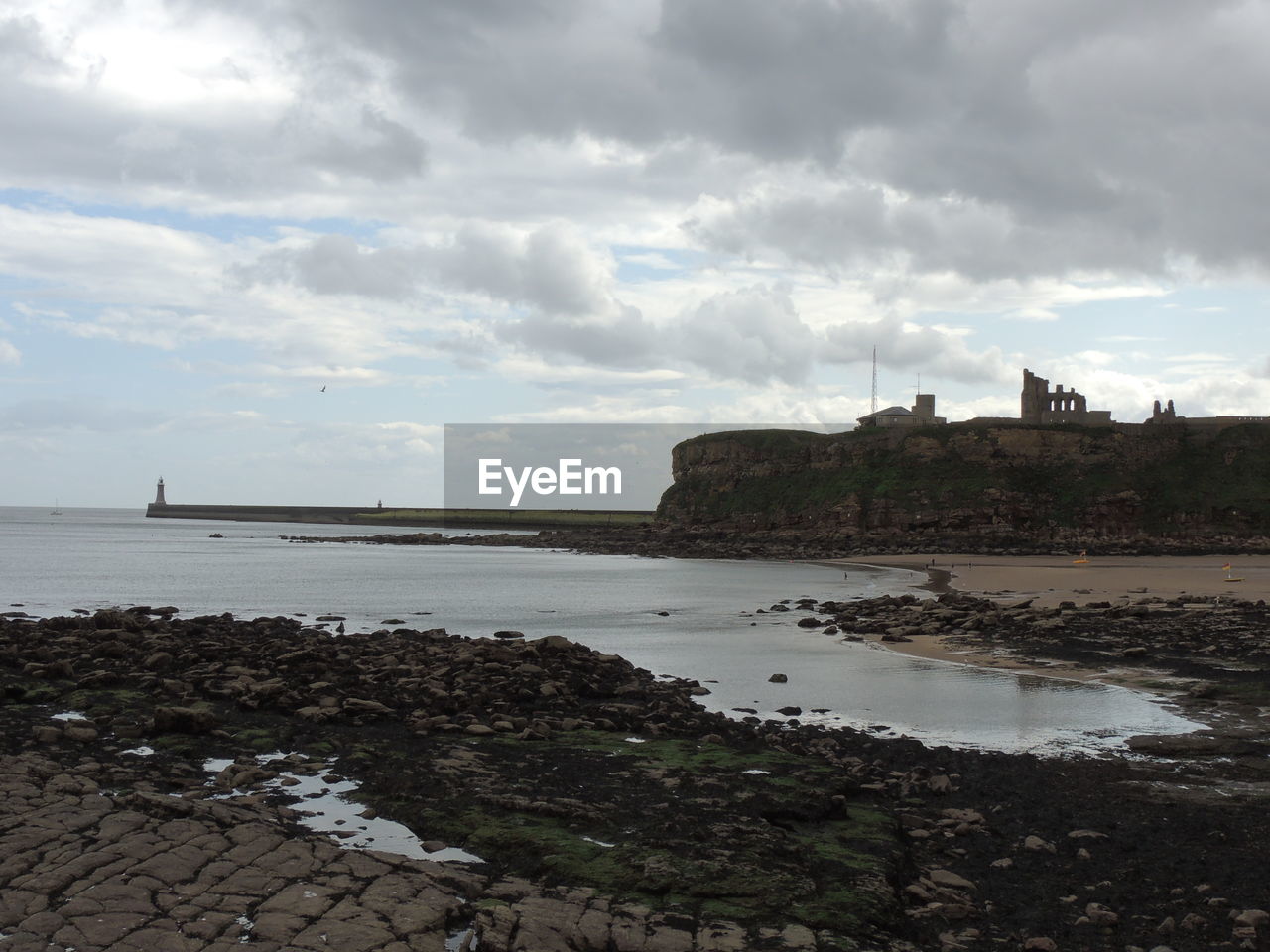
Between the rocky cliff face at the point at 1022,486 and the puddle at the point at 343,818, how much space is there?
8268cm

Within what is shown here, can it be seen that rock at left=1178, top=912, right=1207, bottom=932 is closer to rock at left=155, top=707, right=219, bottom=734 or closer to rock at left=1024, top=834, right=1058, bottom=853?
rock at left=1024, top=834, right=1058, bottom=853

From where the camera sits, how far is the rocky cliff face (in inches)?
3484

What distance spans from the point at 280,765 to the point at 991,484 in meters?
90.0

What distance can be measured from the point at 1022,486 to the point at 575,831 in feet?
302

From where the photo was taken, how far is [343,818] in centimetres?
1034

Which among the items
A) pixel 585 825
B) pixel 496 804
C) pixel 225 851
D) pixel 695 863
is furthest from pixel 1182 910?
pixel 225 851

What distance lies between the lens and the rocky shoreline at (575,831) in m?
7.61

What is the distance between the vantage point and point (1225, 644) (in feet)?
77.5

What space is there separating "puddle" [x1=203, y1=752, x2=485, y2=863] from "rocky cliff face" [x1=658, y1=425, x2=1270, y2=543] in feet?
271

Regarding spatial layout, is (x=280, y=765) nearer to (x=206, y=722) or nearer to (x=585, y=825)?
(x=206, y=722)

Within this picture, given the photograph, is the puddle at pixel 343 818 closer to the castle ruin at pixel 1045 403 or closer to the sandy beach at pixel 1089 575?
the sandy beach at pixel 1089 575

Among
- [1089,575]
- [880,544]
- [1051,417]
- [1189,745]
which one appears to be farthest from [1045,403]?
[1189,745]

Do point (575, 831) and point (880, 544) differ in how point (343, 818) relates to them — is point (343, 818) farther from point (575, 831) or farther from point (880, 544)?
point (880, 544)

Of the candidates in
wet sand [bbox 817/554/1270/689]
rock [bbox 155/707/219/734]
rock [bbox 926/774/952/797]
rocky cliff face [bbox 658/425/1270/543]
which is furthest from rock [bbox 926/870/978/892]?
rocky cliff face [bbox 658/425/1270/543]
